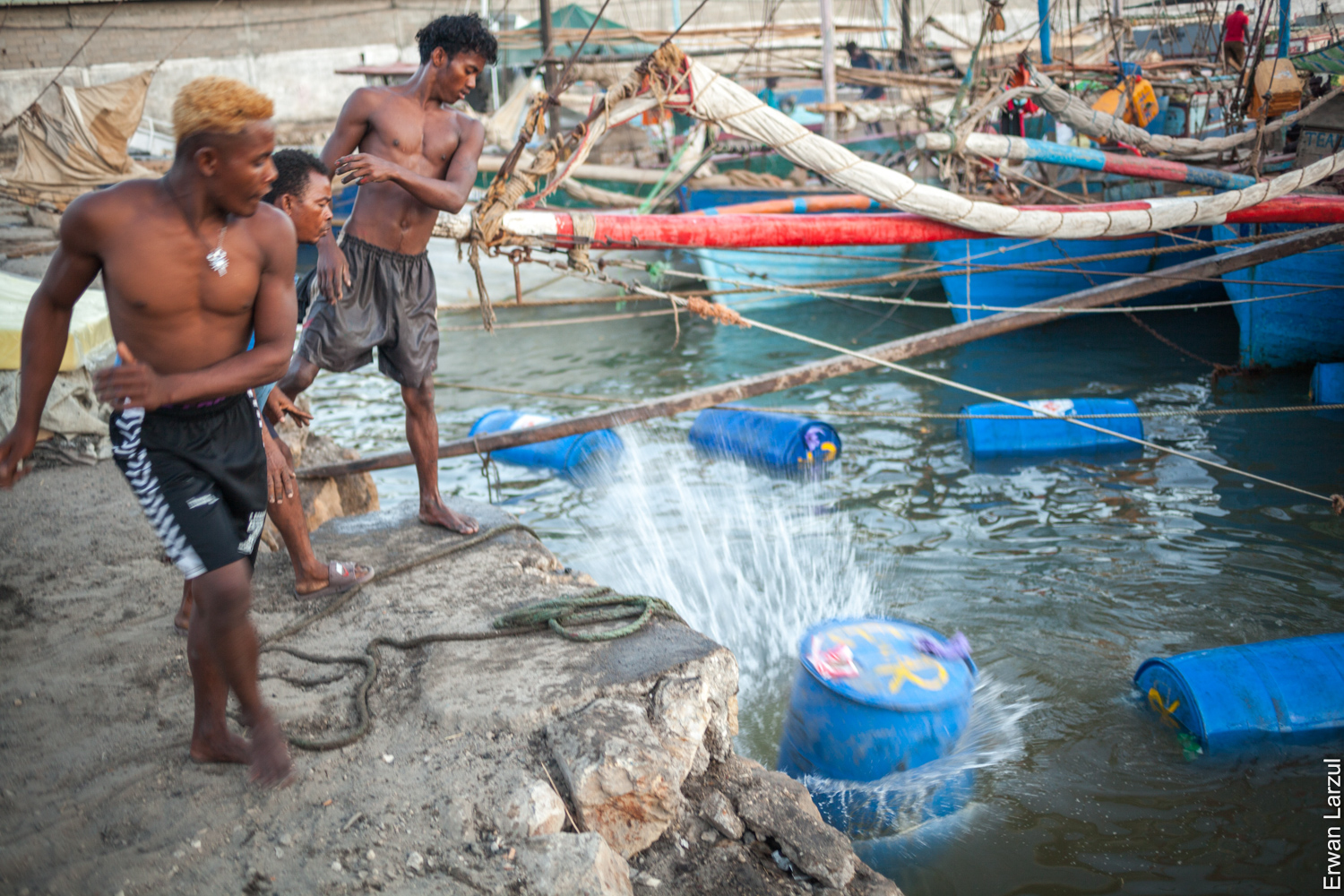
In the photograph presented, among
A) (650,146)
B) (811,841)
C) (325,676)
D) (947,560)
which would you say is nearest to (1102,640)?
(947,560)

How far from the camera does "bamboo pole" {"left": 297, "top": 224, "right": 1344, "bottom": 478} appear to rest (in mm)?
4734

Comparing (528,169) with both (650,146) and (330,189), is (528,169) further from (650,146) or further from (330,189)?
(650,146)

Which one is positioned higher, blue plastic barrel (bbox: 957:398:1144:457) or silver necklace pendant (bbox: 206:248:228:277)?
silver necklace pendant (bbox: 206:248:228:277)

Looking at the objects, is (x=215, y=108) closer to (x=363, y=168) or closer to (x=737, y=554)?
(x=363, y=168)

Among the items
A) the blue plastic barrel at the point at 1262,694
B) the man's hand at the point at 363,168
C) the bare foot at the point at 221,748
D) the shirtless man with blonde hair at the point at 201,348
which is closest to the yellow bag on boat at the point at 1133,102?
the blue plastic barrel at the point at 1262,694

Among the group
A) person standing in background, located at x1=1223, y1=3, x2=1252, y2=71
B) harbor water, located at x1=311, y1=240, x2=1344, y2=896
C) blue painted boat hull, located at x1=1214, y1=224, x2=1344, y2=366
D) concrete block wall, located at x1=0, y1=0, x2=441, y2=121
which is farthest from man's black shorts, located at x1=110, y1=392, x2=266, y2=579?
concrete block wall, located at x1=0, y1=0, x2=441, y2=121

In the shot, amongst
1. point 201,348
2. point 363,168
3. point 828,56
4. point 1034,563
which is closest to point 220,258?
point 201,348

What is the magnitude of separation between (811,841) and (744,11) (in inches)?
1184

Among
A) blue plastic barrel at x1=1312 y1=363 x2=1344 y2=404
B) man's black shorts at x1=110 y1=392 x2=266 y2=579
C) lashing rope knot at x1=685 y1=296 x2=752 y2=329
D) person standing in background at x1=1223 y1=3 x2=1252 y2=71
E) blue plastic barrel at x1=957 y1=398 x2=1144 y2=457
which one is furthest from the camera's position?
person standing in background at x1=1223 y1=3 x2=1252 y2=71

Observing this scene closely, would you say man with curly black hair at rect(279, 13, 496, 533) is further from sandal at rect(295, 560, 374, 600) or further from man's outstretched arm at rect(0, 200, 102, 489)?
man's outstretched arm at rect(0, 200, 102, 489)

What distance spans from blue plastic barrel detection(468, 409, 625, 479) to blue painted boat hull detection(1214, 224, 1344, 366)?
5081 millimetres

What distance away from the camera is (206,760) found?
2.23m

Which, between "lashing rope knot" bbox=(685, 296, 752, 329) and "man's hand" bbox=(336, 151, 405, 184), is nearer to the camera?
"man's hand" bbox=(336, 151, 405, 184)

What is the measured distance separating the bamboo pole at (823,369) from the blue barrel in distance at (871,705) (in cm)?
208
